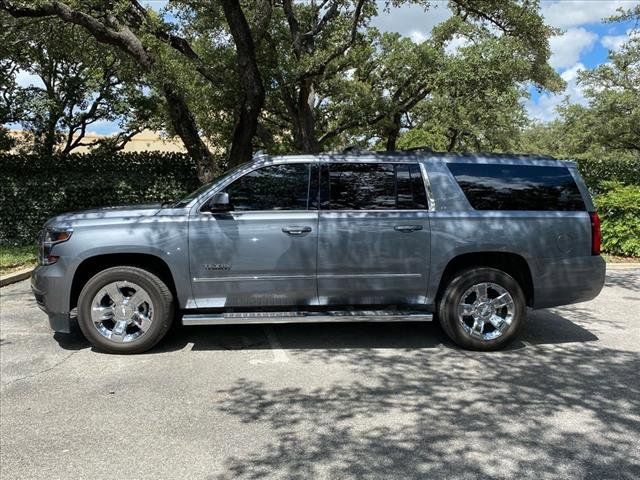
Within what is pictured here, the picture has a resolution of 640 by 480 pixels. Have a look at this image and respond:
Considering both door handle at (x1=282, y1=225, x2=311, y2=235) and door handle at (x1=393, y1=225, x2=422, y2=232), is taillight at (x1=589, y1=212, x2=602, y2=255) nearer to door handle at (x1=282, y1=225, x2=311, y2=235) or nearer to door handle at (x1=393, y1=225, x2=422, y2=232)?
door handle at (x1=393, y1=225, x2=422, y2=232)

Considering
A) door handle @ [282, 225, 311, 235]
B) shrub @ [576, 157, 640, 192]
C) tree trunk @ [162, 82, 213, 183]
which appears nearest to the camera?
door handle @ [282, 225, 311, 235]

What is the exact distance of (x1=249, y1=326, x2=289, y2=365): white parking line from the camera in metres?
5.19

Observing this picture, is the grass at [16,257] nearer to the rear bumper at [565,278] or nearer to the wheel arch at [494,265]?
the wheel arch at [494,265]

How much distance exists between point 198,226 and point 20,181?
29.0ft

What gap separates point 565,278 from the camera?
17.8 ft

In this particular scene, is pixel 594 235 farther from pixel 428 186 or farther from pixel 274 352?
pixel 274 352

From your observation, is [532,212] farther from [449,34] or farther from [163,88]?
[449,34]

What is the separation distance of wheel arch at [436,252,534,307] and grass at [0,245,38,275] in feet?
24.0

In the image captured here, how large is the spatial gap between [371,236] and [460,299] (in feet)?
3.46

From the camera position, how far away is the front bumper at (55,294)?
17.0 ft

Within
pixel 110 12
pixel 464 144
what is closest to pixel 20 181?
pixel 110 12

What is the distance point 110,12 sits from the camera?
10.5 m

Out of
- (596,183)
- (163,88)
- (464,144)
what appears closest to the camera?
(163,88)

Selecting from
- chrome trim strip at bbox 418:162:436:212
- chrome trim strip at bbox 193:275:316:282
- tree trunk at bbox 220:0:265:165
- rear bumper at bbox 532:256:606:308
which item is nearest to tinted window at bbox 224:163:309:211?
chrome trim strip at bbox 193:275:316:282
